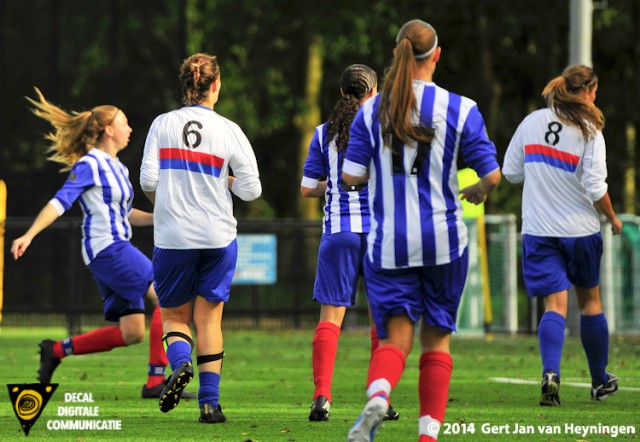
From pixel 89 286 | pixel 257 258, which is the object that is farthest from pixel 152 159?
pixel 257 258

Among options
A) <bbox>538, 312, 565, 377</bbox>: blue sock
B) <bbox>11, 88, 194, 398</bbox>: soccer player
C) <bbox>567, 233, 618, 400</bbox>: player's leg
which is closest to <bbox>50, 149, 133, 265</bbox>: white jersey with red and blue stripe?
<bbox>11, 88, 194, 398</bbox>: soccer player

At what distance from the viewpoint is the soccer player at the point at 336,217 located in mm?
8727

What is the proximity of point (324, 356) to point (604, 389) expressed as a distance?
7.44ft

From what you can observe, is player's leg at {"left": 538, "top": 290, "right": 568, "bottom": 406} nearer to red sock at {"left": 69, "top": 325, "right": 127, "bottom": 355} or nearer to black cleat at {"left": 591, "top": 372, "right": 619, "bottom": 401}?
black cleat at {"left": 591, "top": 372, "right": 619, "bottom": 401}

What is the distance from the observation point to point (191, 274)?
8.55 m

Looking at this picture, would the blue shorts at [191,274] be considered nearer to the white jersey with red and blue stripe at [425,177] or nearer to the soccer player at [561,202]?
the white jersey with red and blue stripe at [425,177]

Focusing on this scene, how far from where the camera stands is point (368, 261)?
6.86 metres

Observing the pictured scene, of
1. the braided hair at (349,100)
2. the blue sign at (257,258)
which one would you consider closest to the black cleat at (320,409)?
the braided hair at (349,100)

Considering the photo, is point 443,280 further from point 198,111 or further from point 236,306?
point 236,306

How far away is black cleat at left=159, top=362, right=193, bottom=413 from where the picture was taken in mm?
7945

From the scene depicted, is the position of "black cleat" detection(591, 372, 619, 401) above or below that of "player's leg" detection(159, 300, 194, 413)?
below

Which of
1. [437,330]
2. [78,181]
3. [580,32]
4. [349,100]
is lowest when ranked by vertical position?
[437,330]

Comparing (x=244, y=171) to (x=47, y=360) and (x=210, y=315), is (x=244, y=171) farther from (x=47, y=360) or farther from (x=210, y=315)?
(x=47, y=360)

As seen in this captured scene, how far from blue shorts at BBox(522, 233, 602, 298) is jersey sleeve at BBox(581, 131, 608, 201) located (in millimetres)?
376
